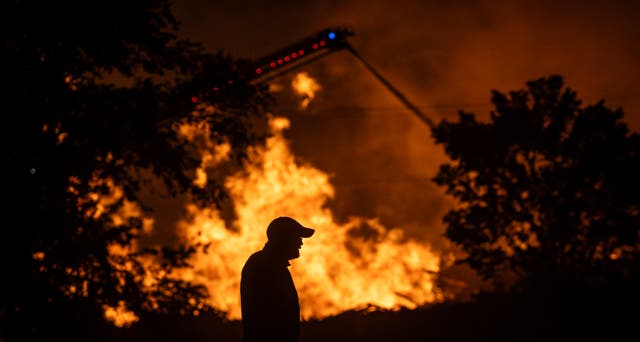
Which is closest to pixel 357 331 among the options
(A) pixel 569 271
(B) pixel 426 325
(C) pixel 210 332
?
(B) pixel 426 325

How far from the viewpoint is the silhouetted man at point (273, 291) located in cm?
438

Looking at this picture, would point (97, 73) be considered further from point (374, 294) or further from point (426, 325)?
point (374, 294)

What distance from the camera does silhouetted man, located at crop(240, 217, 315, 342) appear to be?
4.38 meters

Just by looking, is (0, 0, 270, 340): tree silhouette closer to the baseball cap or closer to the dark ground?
the baseball cap

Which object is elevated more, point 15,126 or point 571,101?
point 571,101

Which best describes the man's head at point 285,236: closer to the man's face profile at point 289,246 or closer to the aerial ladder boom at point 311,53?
the man's face profile at point 289,246

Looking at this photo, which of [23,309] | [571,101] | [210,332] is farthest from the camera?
[571,101]

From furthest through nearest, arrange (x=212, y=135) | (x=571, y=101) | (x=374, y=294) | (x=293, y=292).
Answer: (x=374, y=294), (x=571, y=101), (x=212, y=135), (x=293, y=292)

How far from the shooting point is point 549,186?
3522cm

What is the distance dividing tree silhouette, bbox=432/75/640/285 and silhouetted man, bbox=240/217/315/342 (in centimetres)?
3133

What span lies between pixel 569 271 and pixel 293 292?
104 feet

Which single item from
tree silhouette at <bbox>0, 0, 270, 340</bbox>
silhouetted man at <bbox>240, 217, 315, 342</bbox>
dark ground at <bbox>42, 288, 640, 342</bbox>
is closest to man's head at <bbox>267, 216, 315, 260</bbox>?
silhouetted man at <bbox>240, 217, 315, 342</bbox>

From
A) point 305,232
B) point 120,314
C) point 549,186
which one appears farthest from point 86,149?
point 549,186

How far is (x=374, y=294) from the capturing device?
52.3m
